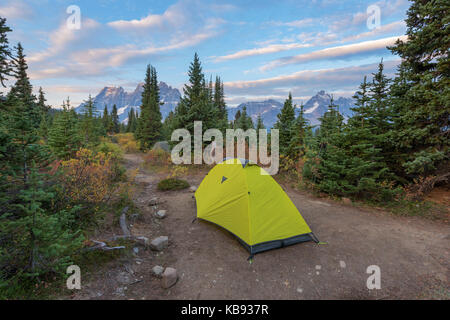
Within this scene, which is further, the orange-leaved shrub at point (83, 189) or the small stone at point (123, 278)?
the orange-leaved shrub at point (83, 189)

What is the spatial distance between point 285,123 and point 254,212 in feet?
40.6

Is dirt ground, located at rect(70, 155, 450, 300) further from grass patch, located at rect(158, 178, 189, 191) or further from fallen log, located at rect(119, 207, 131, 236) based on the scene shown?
grass patch, located at rect(158, 178, 189, 191)

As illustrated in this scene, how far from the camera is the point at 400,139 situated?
925cm

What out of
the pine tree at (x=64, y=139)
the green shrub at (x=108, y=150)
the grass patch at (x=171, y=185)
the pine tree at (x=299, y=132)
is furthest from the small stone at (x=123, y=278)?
the pine tree at (x=299, y=132)

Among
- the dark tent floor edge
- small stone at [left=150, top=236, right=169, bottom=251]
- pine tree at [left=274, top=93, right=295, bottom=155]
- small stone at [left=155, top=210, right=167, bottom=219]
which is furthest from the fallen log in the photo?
pine tree at [left=274, top=93, right=295, bottom=155]

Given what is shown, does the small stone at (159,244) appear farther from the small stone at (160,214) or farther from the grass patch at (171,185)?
the grass patch at (171,185)

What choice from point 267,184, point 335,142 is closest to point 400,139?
point 335,142

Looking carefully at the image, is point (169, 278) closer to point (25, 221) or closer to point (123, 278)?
point (123, 278)

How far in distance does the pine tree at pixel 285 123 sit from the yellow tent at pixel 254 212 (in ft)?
32.7

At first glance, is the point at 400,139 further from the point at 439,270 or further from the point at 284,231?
the point at 284,231

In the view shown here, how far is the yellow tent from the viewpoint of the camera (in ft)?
18.5

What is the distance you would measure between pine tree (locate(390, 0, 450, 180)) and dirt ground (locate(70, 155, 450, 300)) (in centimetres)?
299

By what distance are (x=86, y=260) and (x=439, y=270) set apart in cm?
841

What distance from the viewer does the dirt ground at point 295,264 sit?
4188 millimetres
